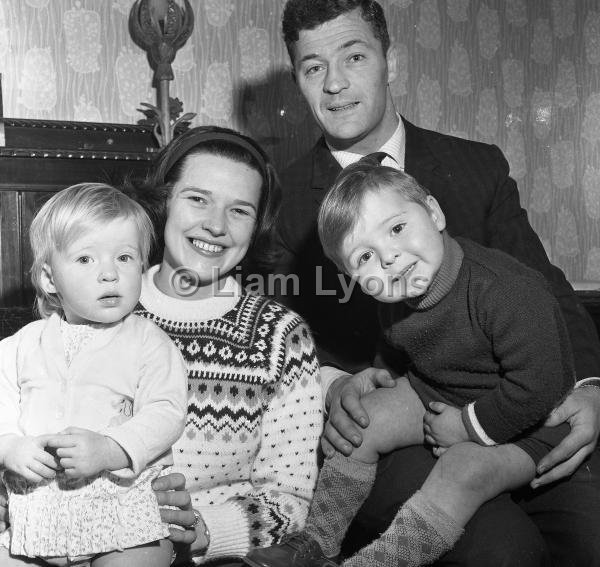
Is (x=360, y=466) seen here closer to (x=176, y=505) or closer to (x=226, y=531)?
(x=226, y=531)

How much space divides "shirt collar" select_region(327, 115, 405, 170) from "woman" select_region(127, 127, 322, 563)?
1.52 ft

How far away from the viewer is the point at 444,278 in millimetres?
1648

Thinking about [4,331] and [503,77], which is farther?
[503,77]

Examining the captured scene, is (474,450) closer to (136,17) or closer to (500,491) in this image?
(500,491)

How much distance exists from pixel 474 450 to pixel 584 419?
27 cm

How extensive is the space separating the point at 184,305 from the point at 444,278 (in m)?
0.59

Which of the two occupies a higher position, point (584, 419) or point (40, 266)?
point (40, 266)

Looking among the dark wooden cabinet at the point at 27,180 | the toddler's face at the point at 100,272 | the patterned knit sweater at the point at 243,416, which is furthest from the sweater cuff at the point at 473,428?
the dark wooden cabinet at the point at 27,180

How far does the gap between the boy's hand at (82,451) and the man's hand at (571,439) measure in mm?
920

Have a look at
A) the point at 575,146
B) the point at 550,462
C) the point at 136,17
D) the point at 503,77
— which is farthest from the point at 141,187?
the point at 575,146

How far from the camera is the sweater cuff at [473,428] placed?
160cm

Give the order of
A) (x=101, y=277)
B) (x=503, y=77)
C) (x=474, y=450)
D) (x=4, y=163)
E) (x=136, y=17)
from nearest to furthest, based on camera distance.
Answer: (x=101, y=277), (x=474, y=450), (x=4, y=163), (x=136, y=17), (x=503, y=77)

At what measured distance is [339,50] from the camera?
2.15m

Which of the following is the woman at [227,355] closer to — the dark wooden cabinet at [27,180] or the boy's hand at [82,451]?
the boy's hand at [82,451]
